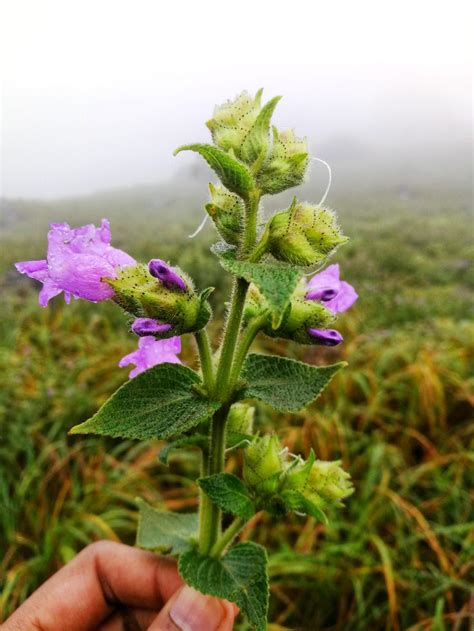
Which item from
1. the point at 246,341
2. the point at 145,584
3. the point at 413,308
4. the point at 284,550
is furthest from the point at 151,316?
the point at 413,308

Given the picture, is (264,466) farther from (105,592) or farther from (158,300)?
(105,592)

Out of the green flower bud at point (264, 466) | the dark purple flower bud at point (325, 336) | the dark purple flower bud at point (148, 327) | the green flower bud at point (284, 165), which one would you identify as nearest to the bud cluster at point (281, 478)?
the green flower bud at point (264, 466)

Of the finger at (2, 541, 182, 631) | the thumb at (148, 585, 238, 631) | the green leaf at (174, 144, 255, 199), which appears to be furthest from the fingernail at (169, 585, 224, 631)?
the green leaf at (174, 144, 255, 199)

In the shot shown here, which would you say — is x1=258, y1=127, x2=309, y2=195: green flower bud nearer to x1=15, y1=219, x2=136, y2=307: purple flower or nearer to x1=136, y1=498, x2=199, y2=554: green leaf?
A: x1=15, y1=219, x2=136, y2=307: purple flower

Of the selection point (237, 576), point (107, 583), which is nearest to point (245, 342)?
point (237, 576)

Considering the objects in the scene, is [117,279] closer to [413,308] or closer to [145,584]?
[145,584]
